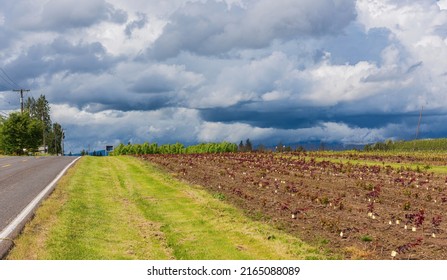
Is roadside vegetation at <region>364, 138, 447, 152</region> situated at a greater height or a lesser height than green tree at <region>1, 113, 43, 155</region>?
lesser

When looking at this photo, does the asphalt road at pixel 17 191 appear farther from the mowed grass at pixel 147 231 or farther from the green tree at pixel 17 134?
the green tree at pixel 17 134

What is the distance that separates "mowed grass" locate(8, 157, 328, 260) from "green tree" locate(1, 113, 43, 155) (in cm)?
9250

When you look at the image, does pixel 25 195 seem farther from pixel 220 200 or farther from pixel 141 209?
pixel 220 200

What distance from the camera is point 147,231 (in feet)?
36.6

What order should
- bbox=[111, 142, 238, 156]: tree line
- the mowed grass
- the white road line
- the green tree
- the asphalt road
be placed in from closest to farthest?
the mowed grass → the white road line → the asphalt road → bbox=[111, 142, 238, 156]: tree line → the green tree

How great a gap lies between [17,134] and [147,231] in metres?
99.8

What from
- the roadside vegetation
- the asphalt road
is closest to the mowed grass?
the asphalt road

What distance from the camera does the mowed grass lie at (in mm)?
9211

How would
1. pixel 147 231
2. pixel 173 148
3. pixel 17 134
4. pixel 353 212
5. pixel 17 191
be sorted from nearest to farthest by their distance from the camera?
pixel 147 231 → pixel 353 212 → pixel 17 191 → pixel 173 148 → pixel 17 134

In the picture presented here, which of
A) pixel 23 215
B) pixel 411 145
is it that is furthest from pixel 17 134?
pixel 23 215

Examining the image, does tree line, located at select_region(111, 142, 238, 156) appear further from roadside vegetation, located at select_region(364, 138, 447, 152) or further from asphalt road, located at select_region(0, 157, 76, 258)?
asphalt road, located at select_region(0, 157, 76, 258)

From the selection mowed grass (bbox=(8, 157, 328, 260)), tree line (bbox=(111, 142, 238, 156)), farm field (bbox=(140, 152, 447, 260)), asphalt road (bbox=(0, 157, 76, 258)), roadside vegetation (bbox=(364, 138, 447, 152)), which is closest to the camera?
mowed grass (bbox=(8, 157, 328, 260))

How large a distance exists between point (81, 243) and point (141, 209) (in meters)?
4.25

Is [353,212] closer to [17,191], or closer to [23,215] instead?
[23,215]
